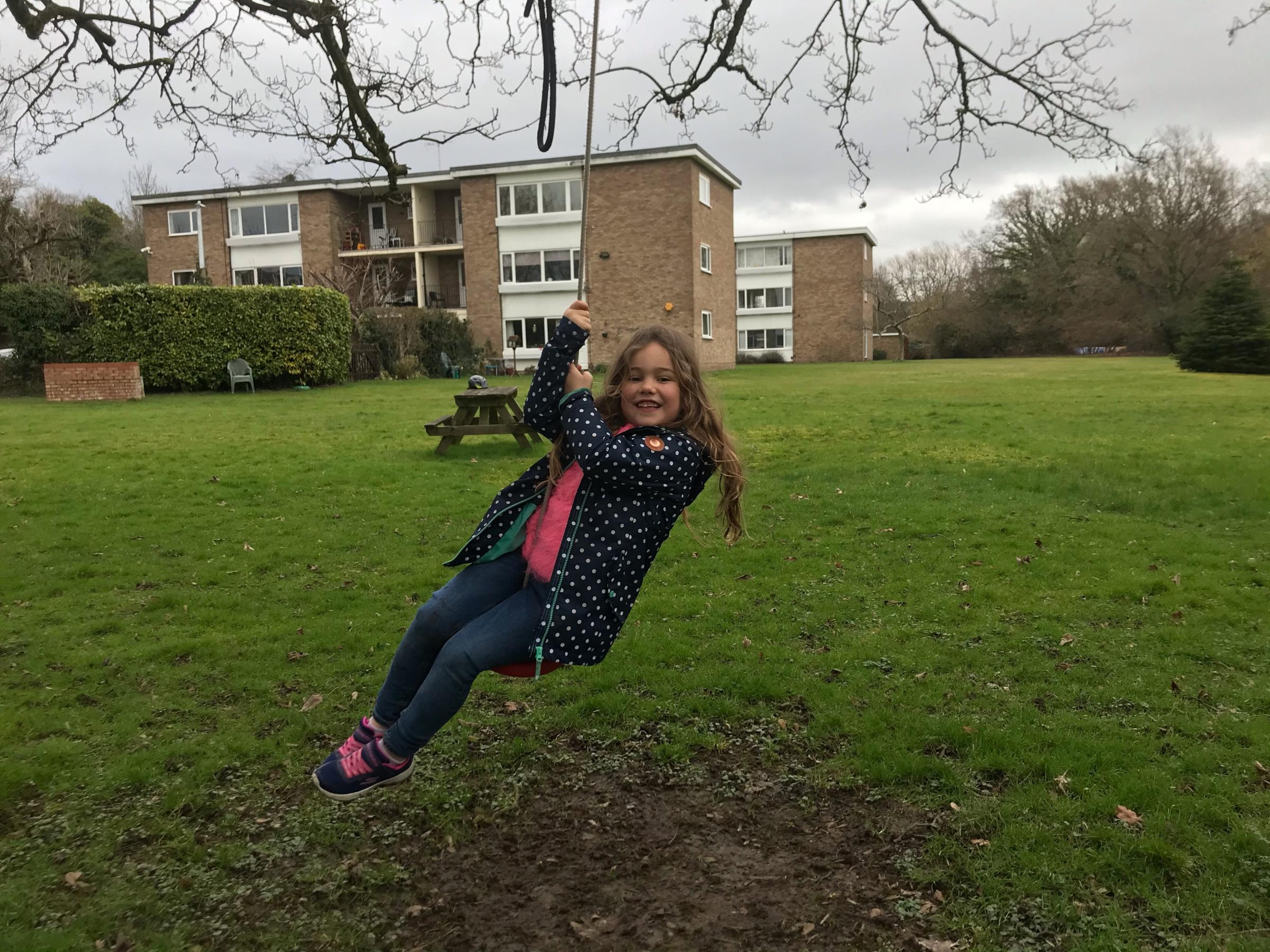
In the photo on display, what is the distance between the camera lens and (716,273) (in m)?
36.8

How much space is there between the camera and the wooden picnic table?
1226 centimetres

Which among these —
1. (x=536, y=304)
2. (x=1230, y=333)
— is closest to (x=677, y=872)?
(x=1230, y=333)

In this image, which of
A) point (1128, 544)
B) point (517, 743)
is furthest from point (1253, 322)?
point (517, 743)

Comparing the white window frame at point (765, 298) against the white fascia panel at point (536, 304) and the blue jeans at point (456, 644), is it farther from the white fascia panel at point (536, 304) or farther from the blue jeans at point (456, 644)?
the blue jeans at point (456, 644)

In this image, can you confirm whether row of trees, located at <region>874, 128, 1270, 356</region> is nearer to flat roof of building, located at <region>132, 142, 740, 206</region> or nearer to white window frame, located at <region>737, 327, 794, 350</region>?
white window frame, located at <region>737, 327, 794, 350</region>

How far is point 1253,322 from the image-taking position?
93.8 ft

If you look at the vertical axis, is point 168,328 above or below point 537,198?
below

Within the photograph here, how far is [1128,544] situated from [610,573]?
606 cm

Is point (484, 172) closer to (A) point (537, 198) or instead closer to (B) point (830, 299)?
(A) point (537, 198)

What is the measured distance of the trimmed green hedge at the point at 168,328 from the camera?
21.9 metres

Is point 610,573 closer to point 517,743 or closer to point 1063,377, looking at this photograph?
point 517,743

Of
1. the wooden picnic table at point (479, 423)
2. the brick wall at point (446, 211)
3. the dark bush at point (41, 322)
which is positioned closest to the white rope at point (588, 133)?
the wooden picnic table at point (479, 423)

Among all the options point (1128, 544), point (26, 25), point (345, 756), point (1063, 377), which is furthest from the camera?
point (1063, 377)

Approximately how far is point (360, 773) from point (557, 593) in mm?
953
